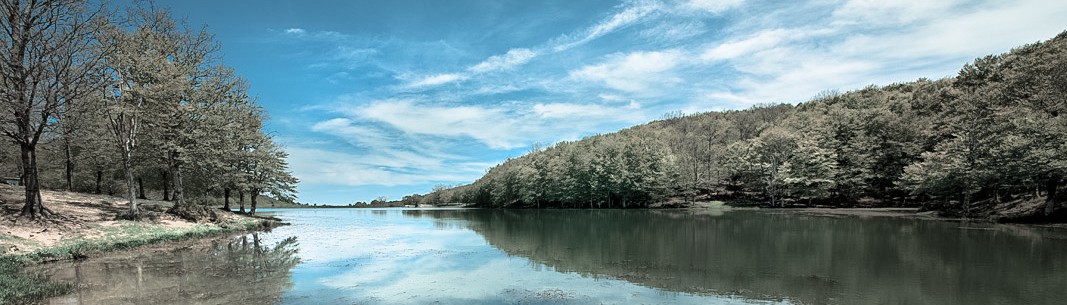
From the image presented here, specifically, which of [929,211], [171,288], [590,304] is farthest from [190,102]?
[929,211]

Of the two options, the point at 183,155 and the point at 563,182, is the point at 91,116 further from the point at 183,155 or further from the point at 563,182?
the point at 563,182

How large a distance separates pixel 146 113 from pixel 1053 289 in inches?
1445

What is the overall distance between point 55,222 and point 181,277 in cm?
1151

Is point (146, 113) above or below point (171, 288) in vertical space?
above

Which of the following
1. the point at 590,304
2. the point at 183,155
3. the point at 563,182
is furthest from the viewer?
the point at 563,182

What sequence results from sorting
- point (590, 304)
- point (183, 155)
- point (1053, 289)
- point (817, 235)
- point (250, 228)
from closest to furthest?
point (590, 304) → point (1053, 289) → point (817, 235) → point (183, 155) → point (250, 228)

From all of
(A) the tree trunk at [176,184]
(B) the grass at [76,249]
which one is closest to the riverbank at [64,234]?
(B) the grass at [76,249]

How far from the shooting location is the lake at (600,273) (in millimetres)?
10570

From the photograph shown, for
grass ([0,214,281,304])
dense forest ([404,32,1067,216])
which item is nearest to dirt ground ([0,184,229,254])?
grass ([0,214,281,304])

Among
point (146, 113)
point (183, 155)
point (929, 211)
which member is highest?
point (146, 113)

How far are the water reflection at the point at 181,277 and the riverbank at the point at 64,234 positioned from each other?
724 millimetres

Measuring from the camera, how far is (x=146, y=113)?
1065 inches

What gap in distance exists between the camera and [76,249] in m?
16.6

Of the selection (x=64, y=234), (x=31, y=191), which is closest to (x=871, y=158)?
(x=64, y=234)
